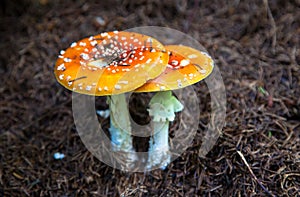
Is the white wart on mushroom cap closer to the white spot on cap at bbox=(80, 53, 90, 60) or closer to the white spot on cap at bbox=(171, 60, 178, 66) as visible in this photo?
the white spot on cap at bbox=(80, 53, 90, 60)

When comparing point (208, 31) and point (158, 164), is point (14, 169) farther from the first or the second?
point (208, 31)

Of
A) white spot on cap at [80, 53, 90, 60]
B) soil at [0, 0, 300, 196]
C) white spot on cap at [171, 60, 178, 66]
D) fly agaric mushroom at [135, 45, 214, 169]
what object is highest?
white spot on cap at [80, 53, 90, 60]

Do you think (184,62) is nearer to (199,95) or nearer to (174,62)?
(174,62)

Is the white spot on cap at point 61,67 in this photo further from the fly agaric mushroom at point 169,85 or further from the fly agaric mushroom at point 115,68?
the fly agaric mushroom at point 169,85

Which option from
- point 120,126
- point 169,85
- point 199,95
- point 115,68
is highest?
point 115,68

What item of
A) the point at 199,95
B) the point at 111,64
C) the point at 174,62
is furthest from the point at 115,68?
the point at 199,95

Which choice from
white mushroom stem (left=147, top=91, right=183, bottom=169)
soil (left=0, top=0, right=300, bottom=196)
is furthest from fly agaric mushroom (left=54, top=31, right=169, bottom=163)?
soil (left=0, top=0, right=300, bottom=196)

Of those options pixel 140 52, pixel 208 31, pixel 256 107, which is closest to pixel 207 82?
pixel 256 107
